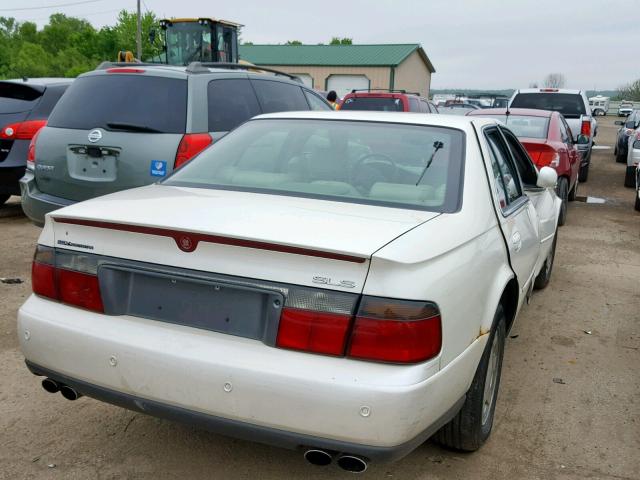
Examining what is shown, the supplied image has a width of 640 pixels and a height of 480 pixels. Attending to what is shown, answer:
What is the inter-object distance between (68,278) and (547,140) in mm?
7317

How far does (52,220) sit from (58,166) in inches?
122

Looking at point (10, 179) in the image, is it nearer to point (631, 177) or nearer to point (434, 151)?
point (434, 151)

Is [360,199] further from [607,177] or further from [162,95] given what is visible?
[607,177]

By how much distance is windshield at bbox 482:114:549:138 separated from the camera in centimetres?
901

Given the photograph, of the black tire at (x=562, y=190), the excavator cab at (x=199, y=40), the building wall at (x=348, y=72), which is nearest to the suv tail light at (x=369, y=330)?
the black tire at (x=562, y=190)

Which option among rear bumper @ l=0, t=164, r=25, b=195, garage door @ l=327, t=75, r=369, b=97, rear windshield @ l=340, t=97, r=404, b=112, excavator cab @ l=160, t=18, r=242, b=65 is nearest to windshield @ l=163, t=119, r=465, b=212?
rear bumper @ l=0, t=164, r=25, b=195

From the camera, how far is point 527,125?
922 centimetres

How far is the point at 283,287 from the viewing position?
2.28 meters

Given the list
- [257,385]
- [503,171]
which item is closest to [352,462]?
[257,385]

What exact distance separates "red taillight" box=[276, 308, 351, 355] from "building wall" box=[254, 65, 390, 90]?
48.2m

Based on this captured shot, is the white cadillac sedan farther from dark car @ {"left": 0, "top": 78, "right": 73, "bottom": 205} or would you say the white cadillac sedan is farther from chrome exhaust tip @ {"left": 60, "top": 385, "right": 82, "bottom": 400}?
dark car @ {"left": 0, "top": 78, "right": 73, "bottom": 205}

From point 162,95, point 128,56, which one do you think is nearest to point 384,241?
point 162,95

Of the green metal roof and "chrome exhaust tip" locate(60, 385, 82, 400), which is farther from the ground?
the green metal roof

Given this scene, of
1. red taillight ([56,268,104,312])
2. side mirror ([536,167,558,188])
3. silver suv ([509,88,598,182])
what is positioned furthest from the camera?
silver suv ([509,88,598,182])
